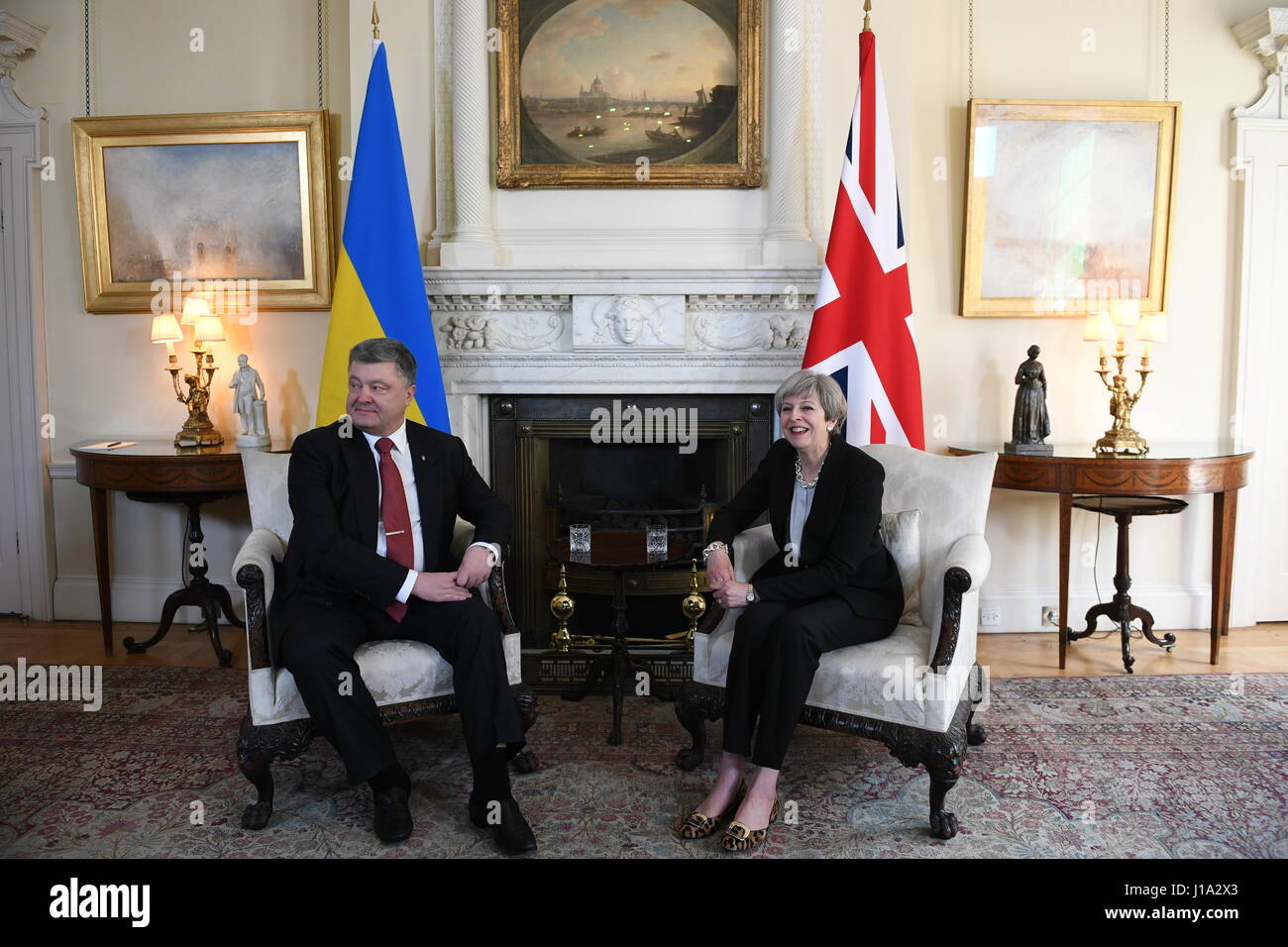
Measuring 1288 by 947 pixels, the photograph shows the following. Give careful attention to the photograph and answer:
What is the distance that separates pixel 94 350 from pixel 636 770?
3.68 metres

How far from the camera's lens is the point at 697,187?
13.9 feet

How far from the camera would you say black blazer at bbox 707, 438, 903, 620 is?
274 centimetres

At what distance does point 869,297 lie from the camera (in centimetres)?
388

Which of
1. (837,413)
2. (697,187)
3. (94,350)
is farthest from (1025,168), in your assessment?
(94,350)

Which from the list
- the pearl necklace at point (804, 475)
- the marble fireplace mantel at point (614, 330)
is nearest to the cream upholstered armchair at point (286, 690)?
the pearl necklace at point (804, 475)

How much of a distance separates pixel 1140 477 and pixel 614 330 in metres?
2.36

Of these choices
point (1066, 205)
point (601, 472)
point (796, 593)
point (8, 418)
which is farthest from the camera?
point (8, 418)

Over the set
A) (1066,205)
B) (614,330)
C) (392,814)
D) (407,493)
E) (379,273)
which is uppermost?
(1066,205)

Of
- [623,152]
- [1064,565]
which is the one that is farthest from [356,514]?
[1064,565]

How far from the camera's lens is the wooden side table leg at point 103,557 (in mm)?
4230

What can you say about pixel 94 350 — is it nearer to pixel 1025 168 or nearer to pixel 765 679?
pixel 765 679

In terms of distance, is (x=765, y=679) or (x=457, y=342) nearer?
(x=765, y=679)

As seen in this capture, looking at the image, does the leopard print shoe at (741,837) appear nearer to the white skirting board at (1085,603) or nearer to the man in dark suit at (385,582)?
the man in dark suit at (385,582)

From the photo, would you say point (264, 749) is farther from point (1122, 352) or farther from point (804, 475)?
point (1122, 352)
